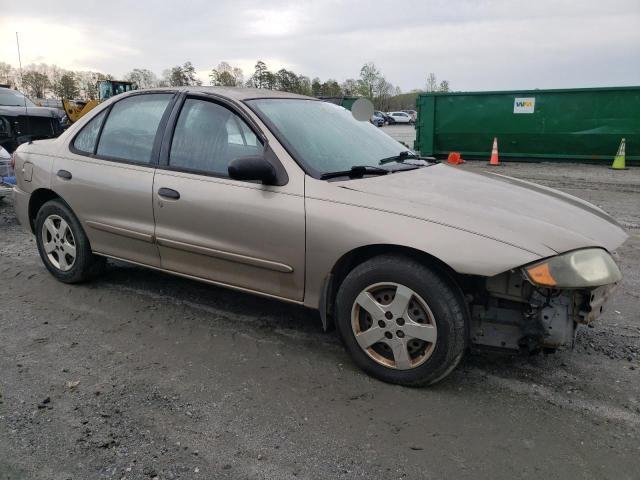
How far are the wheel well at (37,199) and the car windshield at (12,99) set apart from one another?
7983mm

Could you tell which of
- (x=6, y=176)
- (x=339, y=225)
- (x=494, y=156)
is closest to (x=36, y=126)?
(x=6, y=176)

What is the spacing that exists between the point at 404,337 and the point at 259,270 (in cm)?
102

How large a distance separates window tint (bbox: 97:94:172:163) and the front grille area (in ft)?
23.3

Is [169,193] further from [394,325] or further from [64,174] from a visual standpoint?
[394,325]

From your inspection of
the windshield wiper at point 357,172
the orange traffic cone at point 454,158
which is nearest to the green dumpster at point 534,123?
the orange traffic cone at point 454,158

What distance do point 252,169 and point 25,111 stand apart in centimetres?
946

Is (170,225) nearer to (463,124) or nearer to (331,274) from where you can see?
(331,274)

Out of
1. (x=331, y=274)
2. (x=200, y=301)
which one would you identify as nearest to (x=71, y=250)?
(x=200, y=301)

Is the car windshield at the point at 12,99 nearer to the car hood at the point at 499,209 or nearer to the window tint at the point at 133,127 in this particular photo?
the window tint at the point at 133,127

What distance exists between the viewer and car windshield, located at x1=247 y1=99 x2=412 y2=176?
A: 10.8ft

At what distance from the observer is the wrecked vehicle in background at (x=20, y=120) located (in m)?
9.72

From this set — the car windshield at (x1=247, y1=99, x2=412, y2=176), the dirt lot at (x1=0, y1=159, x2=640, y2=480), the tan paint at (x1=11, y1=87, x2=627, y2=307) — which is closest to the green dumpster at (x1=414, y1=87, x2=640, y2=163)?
the dirt lot at (x1=0, y1=159, x2=640, y2=480)

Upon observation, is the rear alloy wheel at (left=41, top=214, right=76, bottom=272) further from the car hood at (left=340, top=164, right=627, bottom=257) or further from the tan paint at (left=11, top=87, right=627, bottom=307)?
the car hood at (left=340, top=164, right=627, bottom=257)

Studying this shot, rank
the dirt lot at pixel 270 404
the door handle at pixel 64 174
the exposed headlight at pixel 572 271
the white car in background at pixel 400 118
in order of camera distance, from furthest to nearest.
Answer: the white car in background at pixel 400 118 → the door handle at pixel 64 174 → the exposed headlight at pixel 572 271 → the dirt lot at pixel 270 404
